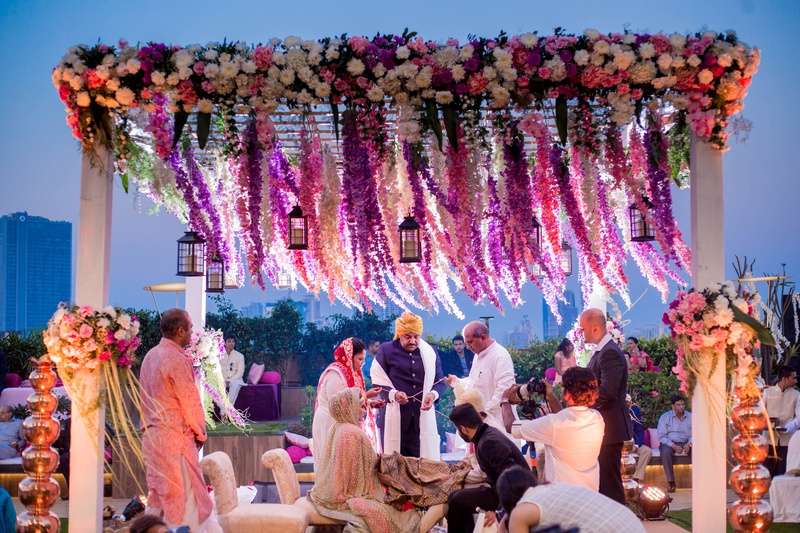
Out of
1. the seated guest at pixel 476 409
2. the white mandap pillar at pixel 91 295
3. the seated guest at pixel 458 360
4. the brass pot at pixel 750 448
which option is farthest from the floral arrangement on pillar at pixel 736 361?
the seated guest at pixel 458 360

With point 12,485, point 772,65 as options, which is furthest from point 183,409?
point 772,65

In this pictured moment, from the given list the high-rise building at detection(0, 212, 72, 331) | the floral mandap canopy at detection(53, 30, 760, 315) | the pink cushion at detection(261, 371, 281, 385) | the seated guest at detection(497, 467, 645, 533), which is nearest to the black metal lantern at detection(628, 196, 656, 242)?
the floral mandap canopy at detection(53, 30, 760, 315)

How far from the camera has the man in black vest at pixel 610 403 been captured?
6.10 meters

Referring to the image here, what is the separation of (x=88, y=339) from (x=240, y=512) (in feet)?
5.15

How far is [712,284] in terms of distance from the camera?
581 cm

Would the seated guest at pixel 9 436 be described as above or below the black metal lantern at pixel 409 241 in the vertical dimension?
below

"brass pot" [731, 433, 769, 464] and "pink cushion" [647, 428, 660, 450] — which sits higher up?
"brass pot" [731, 433, 769, 464]

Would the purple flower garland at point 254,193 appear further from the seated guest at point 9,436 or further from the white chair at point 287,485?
the seated guest at point 9,436

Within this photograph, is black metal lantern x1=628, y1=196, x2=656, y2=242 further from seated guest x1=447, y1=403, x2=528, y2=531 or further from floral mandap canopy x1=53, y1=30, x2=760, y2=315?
seated guest x1=447, y1=403, x2=528, y2=531

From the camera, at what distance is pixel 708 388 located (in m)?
5.74

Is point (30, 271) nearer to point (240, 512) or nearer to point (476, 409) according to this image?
point (240, 512)

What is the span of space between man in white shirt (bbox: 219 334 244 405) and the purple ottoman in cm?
12

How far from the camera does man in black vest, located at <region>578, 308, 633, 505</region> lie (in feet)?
20.0

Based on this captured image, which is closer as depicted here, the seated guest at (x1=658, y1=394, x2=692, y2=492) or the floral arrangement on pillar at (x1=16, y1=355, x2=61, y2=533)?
the floral arrangement on pillar at (x1=16, y1=355, x2=61, y2=533)
